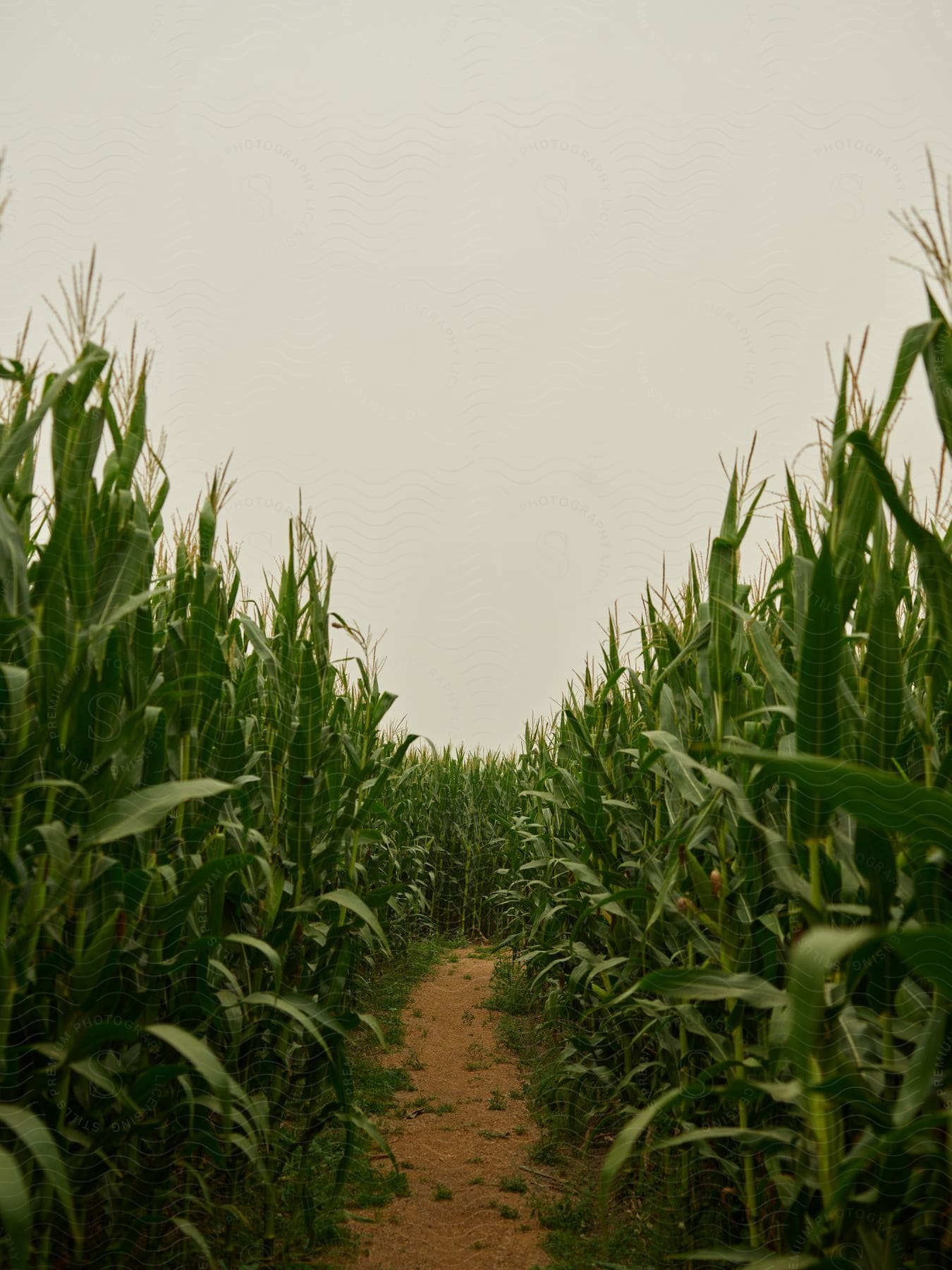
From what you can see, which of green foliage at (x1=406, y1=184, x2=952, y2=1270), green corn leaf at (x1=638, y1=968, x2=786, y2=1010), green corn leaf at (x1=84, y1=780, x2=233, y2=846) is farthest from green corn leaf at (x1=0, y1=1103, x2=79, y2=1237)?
green corn leaf at (x1=638, y1=968, x2=786, y2=1010)

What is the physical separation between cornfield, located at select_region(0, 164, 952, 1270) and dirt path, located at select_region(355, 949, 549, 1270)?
47 centimetres

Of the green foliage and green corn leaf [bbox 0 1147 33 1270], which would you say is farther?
the green foliage

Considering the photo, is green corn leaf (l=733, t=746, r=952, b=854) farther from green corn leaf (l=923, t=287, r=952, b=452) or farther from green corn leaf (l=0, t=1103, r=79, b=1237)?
green corn leaf (l=0, t=1103, r=79, b=1237)

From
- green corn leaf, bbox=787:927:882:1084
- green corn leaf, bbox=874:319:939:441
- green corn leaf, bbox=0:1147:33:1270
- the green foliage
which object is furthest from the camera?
green corn leaf, bbox=874:319:939:441

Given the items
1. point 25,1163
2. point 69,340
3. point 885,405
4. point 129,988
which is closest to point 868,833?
point 885,405

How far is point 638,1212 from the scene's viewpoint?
295cm

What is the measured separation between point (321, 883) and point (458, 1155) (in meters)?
1.93

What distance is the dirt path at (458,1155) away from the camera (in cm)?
287

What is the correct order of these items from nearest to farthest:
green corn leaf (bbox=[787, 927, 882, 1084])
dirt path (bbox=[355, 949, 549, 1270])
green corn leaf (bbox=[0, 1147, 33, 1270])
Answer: green corn leaf (bbox=[787, 927, 882, 1084]) → green corn leaf (bbox=[0, 1147, 33, 1270]) → dirt path (bbox=[355, 949, 549, 1270])

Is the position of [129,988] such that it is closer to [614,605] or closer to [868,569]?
[868,569]

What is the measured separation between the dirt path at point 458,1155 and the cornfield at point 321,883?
0.47m

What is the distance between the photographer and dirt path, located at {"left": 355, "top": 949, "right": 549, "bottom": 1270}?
287 cm

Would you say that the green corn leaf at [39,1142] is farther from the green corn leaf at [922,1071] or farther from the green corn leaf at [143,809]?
the green corn leaf at [922,1071]

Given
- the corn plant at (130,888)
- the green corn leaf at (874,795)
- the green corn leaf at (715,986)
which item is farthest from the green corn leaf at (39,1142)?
the green corn leaf at (874,795)
